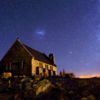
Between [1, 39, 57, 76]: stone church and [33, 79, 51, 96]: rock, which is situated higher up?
[1, 39, 57, 76]: stone church

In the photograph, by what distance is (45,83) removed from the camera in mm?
18281

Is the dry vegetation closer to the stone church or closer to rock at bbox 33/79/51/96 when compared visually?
rock at bbox 33/79/51/96

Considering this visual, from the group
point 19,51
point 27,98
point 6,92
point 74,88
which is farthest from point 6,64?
point 74,88

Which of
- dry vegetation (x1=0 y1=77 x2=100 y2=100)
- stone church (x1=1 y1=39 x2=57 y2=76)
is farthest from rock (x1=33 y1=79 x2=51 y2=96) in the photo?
stone church (x1=1 y1=39 x2=57 y2=76)

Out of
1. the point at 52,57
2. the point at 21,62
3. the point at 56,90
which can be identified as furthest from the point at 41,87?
the point at 52,57

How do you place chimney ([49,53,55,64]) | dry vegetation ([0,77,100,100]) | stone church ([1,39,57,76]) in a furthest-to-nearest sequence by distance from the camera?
chimney ([49,53,55,64]), stone church ([1,39,57,76]), dry vegetation ([0,77,100,100])

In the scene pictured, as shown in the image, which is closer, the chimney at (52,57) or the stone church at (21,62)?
the stone church at (21,62)

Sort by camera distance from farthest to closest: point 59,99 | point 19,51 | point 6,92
Result: point 19,51
point 6,92
point 59,99

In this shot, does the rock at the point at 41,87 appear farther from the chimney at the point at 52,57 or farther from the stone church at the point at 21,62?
the chimney at the point at 52,57

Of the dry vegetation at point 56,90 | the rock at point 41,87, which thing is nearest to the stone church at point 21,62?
the dry vegetation at point 56,90

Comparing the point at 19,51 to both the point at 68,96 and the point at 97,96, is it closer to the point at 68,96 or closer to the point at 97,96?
the point at 68,96

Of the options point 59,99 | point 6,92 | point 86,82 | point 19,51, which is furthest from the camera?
point 19,51

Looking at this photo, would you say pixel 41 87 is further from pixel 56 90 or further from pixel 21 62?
pixel 21 62

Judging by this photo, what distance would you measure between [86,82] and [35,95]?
790 centimetres
